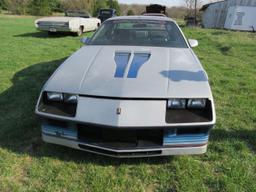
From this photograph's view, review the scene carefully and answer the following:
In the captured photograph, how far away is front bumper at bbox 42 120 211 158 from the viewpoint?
2178 mm

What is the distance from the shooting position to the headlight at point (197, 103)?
2262mm

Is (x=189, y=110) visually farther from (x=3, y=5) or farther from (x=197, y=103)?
(x=3, y=5)

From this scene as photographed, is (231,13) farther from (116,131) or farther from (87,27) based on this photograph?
(116,131)

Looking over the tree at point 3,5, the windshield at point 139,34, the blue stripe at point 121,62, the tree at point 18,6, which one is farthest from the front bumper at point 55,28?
the tree at point 3,5

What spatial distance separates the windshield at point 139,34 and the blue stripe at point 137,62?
21.5 inches

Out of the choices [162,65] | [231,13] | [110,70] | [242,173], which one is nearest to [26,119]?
[110,70]

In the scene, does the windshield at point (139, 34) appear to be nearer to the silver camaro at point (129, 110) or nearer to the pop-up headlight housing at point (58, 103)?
the silver camaro at point (129, 110)

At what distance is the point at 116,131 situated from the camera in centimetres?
219

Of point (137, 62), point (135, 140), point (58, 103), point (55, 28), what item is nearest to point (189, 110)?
point (135, 140)

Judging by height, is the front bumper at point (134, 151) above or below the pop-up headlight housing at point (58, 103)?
below

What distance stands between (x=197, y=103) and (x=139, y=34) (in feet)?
5.90

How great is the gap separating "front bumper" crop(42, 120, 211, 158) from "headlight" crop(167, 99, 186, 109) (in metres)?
0.21

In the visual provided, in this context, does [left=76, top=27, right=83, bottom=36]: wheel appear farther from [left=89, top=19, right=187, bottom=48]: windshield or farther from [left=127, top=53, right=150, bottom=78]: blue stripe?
[left=127, top=53, right=150, bottom=78]: blue stripe

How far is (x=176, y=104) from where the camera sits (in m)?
2.25
